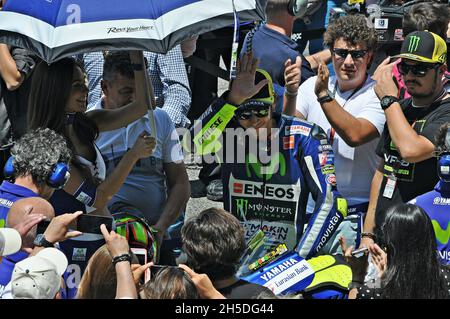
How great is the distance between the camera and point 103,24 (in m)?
5.20

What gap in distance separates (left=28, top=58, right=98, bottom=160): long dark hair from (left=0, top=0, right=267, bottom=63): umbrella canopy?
0.17m

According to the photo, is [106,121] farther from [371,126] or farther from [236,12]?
[371,126]

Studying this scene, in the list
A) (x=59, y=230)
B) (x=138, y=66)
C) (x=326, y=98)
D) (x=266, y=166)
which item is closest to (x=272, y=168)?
(x=266, y=166)

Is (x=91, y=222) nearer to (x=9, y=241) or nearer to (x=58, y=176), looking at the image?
(x=58, y=176)

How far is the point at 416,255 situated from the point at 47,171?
1810 mm

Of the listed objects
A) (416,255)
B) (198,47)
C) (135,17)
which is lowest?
(198,47)

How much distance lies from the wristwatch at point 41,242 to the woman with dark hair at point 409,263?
1385mm

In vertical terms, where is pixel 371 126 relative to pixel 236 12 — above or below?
below

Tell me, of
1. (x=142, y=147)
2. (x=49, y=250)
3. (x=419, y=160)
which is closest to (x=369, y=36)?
(x=419, y=160)

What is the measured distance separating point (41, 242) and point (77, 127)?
109 cm

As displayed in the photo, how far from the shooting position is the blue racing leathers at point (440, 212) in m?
5.11

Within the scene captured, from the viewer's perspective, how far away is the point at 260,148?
5590mm

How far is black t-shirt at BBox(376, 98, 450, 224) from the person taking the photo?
5.52 meters

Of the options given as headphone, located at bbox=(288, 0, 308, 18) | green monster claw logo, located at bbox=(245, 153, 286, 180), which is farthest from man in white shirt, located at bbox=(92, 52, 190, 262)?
headphone, located at bbox=(288, 0, 308, 18)
